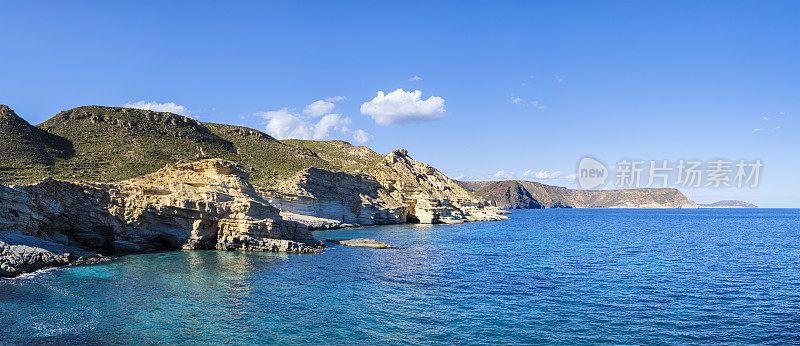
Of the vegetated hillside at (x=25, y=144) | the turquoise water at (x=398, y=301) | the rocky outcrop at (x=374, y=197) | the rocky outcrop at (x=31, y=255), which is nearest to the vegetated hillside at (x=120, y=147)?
the vegetated hillside at (x=25, y=144)

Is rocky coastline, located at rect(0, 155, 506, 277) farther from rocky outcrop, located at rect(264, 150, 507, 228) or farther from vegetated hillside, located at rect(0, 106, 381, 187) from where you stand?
rocky outcrop, located at rect(264, 150, 507, 228)

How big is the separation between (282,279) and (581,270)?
68.2 feet

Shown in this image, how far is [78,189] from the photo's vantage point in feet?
119

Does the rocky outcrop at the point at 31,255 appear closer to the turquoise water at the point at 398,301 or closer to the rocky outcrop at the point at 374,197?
the turquoise water at the point at 398,301

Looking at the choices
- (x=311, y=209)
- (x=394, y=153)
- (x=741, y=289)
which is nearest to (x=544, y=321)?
(x=741, y=289)

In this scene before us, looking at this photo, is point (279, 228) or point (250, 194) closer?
point (279, 228)

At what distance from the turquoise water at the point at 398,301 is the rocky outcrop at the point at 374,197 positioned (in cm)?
3437

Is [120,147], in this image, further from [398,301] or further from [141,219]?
[398,301]

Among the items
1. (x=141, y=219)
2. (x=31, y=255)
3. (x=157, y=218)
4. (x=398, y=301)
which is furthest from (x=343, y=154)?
(x=398, y=301)

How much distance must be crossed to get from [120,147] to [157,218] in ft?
106

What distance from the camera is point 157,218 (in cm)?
3872

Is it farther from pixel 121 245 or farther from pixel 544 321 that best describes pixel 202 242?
pixel 544 321

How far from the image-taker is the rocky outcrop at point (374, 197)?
2746 inches

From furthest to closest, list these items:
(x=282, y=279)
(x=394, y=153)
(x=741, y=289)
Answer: (x=394, y=153) < (x=282, y=279) < (x=741, y=289)
